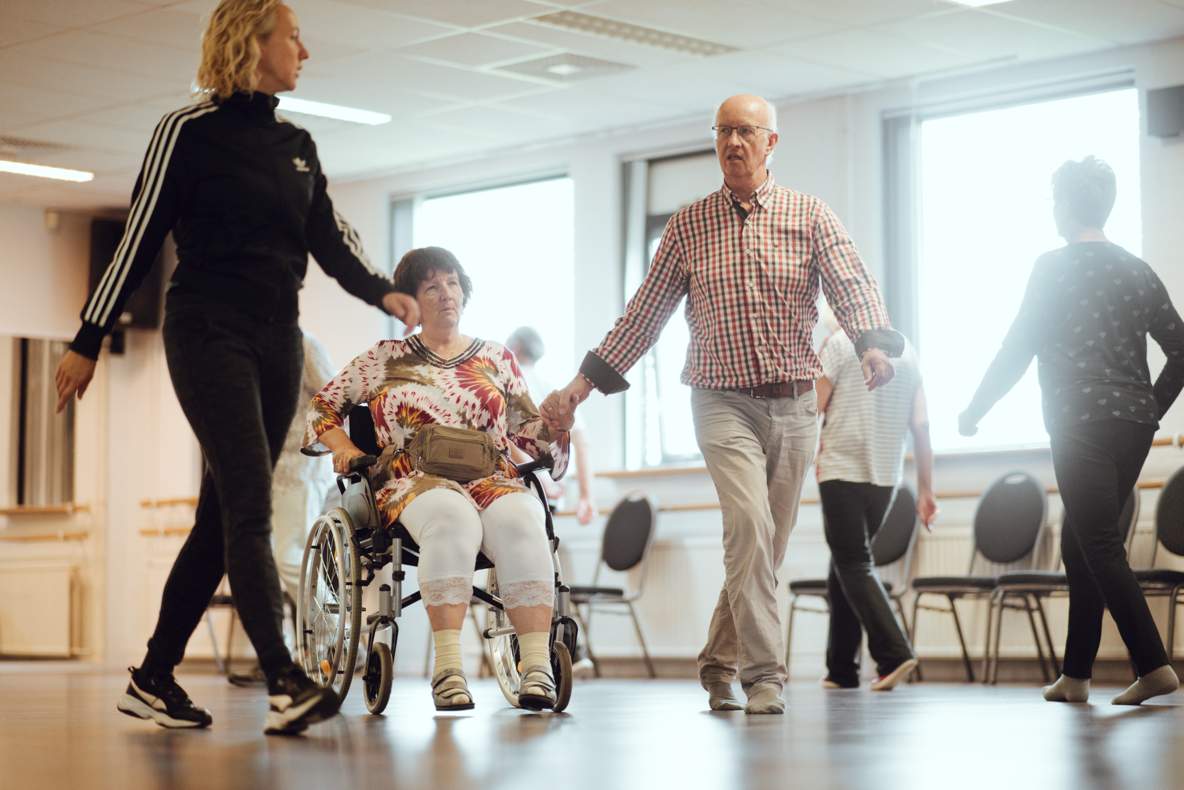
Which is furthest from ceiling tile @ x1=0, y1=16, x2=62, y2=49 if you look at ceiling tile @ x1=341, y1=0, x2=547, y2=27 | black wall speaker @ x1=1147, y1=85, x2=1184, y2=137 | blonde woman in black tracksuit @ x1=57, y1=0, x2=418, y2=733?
black wall speaker @ x1=1147, y1=85, x2=1184, y2=137

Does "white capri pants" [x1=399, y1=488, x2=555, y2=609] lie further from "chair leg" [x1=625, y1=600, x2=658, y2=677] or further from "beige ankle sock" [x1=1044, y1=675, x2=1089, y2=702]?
"chair leg" [x1=625, y1=600, x2=658, y2=677]

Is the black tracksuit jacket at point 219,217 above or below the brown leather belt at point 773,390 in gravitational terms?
above

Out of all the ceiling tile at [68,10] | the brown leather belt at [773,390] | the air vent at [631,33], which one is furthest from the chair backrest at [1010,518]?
the ceiling tile at [68,10]

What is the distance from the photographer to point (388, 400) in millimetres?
4508

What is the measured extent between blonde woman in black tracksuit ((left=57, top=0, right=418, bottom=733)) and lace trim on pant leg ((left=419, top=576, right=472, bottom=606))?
2.17 ft

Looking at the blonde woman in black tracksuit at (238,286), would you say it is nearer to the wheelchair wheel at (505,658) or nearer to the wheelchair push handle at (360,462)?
the wheelchair push handle at (360,462)

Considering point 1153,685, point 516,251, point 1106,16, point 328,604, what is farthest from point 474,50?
point 1153,685

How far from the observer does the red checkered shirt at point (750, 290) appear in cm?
430

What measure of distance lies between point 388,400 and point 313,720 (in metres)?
1.40

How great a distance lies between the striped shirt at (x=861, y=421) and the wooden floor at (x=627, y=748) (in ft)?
4.01

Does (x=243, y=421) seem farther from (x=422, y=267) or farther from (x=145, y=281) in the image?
(x=145, y=281)

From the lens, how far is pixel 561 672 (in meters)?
4.23

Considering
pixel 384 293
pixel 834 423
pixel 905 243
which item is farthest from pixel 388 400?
pixel 905 243

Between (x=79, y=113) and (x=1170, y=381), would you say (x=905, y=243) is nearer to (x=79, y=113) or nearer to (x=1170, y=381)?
Result: (x=1170, y=381)
